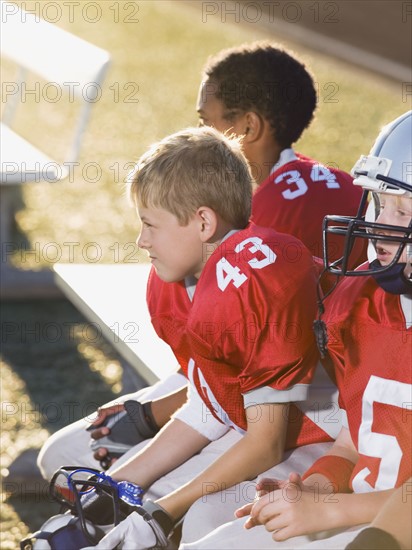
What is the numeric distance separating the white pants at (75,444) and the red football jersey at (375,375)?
2.94 ft

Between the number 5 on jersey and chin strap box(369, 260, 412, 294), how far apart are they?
34cm

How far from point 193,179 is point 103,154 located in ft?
17.2

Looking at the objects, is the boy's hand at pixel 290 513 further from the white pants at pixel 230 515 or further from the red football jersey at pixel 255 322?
the red football jersey at pixel 255 322

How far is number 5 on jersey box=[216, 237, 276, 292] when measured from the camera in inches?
95.2

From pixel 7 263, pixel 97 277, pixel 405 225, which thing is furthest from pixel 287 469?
pixel 7 263

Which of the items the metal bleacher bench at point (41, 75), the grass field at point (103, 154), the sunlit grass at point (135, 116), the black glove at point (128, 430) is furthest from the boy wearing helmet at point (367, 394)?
the sunlit grass at point (135, 116)

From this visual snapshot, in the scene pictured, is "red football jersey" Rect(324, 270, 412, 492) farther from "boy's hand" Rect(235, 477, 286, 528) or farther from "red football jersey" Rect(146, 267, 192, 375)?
"red football jersey" Rect(146, 267, 192, 375)

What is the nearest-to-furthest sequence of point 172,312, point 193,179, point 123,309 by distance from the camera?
1. point 193,179
2. point 172,312
3. point 123,309

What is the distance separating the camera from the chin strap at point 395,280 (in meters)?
2.13

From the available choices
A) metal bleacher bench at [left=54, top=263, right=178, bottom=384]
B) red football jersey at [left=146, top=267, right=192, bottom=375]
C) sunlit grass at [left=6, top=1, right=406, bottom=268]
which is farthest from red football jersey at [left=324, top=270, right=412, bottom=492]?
sunlit grass at [left=6, top=1, right=406, bottom=268]

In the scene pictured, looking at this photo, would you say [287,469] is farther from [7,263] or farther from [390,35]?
[390,35]

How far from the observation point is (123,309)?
3.64 metres

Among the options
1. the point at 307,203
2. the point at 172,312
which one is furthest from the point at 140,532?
the point at 307,203

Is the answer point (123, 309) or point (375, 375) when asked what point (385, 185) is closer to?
point (375, 375)
